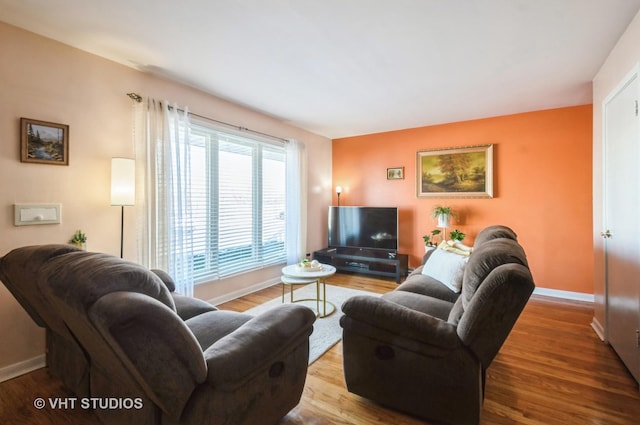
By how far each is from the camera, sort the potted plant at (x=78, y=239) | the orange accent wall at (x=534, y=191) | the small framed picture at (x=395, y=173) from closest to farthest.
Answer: the potted plant at (x=78, y=239) < the orange accent wall at (x=534, y=191) < the small framed picture at (x=395, y=173)

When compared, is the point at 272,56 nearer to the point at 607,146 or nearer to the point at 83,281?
the point at 83,281

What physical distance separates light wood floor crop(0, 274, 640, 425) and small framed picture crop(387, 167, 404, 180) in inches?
115

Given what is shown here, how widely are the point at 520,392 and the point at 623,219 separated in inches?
59.3

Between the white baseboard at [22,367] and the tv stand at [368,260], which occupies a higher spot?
the tv stand at [368,260]

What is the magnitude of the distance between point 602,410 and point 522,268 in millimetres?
1182

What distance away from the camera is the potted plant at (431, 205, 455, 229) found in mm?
4273

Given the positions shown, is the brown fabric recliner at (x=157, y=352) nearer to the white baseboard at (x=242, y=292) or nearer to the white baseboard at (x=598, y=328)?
the white baseboard at (x=242, y=292)

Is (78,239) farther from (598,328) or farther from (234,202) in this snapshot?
(598,328)

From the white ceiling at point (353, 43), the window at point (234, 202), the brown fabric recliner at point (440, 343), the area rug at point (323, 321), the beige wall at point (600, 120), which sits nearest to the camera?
the brown fabric recliner at point (440, 343)

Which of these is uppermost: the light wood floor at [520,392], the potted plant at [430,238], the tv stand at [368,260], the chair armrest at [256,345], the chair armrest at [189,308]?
the potted plant at [430,238]

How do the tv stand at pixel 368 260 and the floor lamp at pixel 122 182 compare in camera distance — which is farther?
the tv stand at pixel 368 260

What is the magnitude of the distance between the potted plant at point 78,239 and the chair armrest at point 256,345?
176cm

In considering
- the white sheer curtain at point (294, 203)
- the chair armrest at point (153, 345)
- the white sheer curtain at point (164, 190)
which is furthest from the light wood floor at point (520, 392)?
the white sheer curtain at point (294, 203)

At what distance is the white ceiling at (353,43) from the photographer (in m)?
1.90
